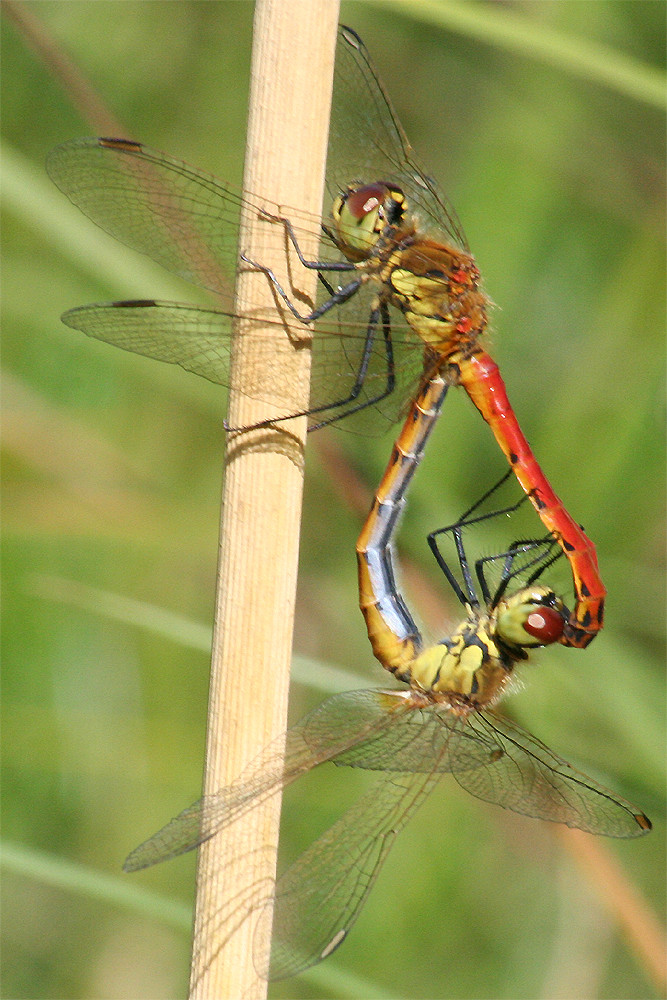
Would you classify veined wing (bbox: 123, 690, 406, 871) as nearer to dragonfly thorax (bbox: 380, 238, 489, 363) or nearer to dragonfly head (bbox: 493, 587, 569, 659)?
dragonfly head (bbox: 493, 587, 569, 659)

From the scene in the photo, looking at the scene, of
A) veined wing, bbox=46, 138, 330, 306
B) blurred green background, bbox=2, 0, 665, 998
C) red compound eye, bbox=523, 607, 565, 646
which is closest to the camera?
veined wing, bbox=46, 138, 330, 306

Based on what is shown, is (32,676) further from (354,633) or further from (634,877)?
(634,877)

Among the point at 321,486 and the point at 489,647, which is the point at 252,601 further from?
the point at 321,486

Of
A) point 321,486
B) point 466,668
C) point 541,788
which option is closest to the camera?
point 541,788

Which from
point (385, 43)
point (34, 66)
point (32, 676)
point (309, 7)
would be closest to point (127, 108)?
point (34, 66)

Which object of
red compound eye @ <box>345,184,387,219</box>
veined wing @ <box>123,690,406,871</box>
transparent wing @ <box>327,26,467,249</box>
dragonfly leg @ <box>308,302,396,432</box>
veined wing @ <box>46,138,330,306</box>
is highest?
transparent wing @ <box>327,26,467,249</box>

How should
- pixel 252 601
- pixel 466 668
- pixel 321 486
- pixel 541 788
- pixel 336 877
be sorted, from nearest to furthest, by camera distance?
pixel 252 601, pixel 336 877, pixel 541 788, pixel 466 668, pixel 321 486

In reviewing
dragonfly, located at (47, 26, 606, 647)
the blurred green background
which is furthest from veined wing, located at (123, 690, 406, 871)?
the blurred green background

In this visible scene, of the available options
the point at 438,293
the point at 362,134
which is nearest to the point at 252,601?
the point at 438,293
